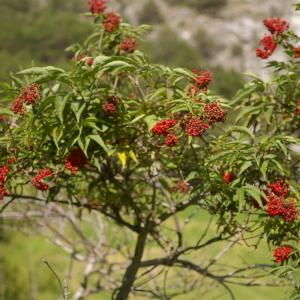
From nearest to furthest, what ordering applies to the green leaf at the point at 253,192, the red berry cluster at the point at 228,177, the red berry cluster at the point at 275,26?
the green leaf at the point at 253,192, the red berry cluster at the point at 228,177, the red berry cluster at the point at 275,26

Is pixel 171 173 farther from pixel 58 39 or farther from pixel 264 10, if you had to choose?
pixel 264 10

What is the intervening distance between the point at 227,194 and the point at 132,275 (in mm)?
1008

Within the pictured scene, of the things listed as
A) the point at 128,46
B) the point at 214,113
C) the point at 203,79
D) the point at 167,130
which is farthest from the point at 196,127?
the point at 128,46

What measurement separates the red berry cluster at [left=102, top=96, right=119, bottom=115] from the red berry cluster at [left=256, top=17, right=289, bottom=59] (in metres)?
A: 1.02

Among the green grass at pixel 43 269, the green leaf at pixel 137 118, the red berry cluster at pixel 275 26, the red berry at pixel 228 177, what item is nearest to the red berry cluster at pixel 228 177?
the red berry at pixel 228 177

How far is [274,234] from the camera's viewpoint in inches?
106

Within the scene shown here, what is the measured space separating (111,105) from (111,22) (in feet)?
2.99

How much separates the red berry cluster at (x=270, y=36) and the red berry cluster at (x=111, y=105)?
1.02 m

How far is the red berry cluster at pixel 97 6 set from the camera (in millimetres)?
3652

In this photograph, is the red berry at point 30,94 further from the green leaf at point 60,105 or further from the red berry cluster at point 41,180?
the red berry cluster at point 41,180

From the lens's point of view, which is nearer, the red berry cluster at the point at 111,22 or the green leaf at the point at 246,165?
the green leaf at the point at 246,165

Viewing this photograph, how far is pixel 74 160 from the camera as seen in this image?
9.67ft

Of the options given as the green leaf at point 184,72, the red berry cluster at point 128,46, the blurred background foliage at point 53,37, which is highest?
the blurred background foliage at point 53,37

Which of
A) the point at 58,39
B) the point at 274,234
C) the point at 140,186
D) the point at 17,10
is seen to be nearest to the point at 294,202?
the point at 274,234
